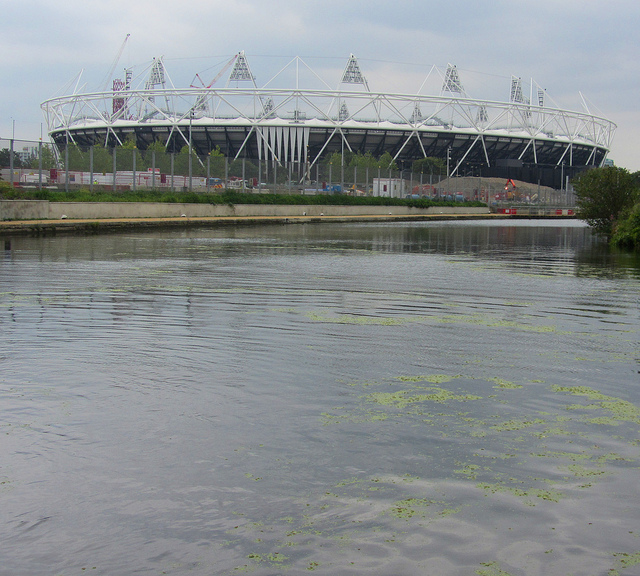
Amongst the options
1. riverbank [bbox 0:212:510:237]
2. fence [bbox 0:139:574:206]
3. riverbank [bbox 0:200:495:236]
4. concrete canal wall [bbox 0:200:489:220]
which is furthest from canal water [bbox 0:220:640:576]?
fence [bbox 0:139:574:206]

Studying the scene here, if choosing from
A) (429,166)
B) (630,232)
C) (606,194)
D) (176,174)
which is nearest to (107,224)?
(176,174)

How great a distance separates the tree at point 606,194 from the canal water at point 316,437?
18.1m

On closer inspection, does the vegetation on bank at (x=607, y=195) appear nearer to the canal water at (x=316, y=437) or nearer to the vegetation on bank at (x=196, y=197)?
the vegetation on bank at (x=196, y=197)

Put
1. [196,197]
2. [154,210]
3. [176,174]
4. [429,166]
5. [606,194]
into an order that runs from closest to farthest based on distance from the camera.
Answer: [606,194]
[154,210]
[196,197]
[176,174]
[429,166]

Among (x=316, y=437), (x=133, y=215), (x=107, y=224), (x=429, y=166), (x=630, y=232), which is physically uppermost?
(x=429, y=166)

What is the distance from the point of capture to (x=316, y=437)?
14.5 feet

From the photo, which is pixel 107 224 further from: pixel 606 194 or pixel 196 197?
pixel 606 194

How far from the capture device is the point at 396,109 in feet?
374

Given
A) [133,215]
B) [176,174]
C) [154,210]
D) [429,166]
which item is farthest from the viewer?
[429,166]

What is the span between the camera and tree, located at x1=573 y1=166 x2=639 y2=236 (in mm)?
26547

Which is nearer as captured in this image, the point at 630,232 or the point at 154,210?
the point at 630,232

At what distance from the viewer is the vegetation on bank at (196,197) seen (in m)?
27.8

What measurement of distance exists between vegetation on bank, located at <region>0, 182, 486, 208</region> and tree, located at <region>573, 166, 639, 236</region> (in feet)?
56.8

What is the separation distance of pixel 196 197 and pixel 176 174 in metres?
2.81
